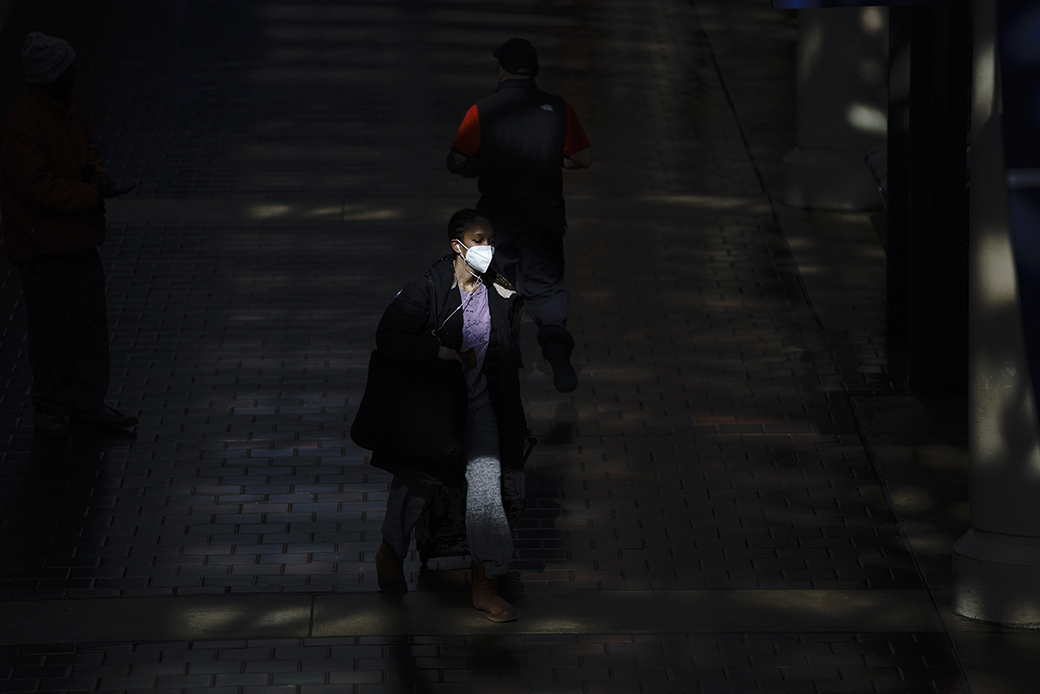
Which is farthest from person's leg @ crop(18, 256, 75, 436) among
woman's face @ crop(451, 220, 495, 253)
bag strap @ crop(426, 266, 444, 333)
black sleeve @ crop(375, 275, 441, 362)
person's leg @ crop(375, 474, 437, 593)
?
woman's face @ crop(451, 220, 495, 253)

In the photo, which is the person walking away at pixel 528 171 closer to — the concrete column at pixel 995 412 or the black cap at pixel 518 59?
the black cap at pixel 518 59

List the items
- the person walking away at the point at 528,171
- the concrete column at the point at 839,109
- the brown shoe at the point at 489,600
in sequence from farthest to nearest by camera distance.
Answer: the concrete column at the point at 839,109 < the person walking away at the point at 528,171 < the brown shoe at the point at 489,600

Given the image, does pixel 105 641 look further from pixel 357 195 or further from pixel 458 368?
pixel 357 195

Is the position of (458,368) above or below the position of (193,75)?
above

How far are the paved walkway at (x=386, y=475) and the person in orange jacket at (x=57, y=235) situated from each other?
0.27 m

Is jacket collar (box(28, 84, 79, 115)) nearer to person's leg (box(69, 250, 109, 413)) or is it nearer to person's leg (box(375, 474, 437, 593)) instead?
person's leg (box(69, 250, 109, 413))

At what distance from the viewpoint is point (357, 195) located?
12.3 m

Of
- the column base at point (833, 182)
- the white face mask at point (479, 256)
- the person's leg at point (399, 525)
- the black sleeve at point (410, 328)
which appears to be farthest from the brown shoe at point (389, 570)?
the column base at point (833, 182)

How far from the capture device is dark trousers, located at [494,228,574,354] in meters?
8.82

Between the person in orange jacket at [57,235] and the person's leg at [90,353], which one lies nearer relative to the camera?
the person in orange jacket at [57,235]

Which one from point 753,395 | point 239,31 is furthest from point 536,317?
point 239,31

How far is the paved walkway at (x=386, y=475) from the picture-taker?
6.22 metres

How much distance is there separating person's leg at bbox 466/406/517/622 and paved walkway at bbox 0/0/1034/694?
0.31m

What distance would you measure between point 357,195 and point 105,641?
6548mm
